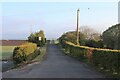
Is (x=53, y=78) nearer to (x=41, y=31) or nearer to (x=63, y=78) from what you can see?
(x=63, y=78)

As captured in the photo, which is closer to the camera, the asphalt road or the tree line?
the asphalt road

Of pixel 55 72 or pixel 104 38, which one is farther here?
pixel 104 38

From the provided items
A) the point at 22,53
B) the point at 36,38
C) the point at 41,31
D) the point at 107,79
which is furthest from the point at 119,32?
the point at 41,31

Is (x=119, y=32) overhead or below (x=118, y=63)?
overhead

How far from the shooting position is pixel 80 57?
35438 mm

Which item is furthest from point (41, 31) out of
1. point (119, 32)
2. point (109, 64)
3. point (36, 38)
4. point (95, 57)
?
point (109, 64)

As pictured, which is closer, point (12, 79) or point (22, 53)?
point (12, 79)

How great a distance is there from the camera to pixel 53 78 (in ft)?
52.2

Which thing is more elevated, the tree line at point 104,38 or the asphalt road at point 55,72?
the tree line at point 104,38

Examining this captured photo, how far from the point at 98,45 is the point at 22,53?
28.7 metres

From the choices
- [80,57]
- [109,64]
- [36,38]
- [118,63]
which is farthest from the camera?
[36,38]

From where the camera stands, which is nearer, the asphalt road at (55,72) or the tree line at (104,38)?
the asphalt road at (55,72)

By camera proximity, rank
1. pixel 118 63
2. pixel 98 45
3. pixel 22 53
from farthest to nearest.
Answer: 1. pixel 98 45
2. pixel 22 53
3. pixel 118 63

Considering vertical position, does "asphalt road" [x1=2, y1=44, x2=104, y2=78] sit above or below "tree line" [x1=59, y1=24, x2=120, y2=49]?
below
